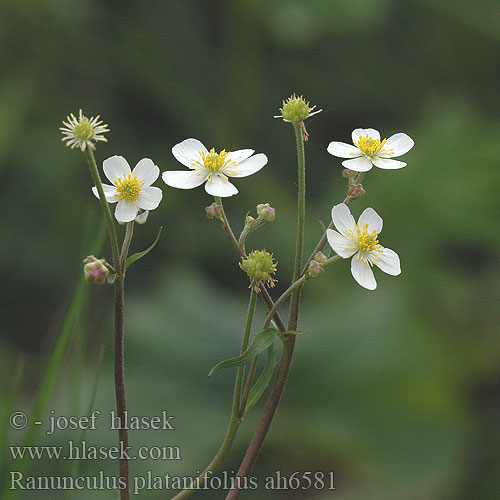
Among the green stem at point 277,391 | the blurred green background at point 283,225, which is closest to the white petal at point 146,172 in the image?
the green stem at point 277,391

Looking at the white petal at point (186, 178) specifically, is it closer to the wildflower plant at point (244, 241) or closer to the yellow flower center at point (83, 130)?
the wildflower plant at point (244, 241)

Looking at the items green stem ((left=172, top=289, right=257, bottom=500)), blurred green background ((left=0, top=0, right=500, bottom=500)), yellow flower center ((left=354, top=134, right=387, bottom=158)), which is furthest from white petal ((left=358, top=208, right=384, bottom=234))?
blurred green background ((left=0, top=0, right=500, bottom=500))

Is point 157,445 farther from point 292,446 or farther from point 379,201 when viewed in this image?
point 379,201

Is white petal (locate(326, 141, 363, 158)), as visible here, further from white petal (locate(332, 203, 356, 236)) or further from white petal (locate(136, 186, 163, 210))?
white petal (locate(136, 186, 163, 210))

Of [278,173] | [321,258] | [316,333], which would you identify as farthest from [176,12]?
[321,258]

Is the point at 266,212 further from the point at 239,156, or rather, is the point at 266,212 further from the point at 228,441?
the point at 228,441
